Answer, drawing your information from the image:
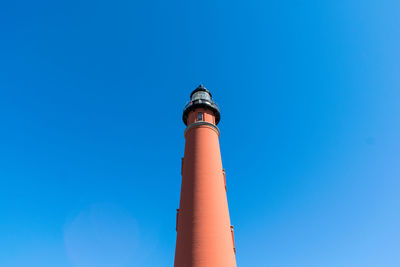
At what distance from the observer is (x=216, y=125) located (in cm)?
2194

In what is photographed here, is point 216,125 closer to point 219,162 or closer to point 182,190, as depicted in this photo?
point 219,162

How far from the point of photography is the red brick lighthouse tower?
1399 cm

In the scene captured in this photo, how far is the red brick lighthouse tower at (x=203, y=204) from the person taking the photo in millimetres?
13992

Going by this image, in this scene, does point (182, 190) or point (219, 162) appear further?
point (219, 162)

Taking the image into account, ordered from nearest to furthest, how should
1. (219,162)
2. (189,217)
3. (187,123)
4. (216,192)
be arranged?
(189,217) → (216,192) → (219,162) → (187,123)

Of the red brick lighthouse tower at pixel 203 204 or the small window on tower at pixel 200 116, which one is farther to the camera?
the small window on tower at pixel 200 116

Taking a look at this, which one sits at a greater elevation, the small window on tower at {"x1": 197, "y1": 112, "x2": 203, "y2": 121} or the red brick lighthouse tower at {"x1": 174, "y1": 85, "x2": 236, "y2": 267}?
the small window on tower at {"x1": 197, "y1": 112, "x2": 203, "y2": 121}

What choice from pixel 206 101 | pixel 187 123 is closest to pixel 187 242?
pixel 187 123

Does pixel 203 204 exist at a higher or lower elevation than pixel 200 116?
lower

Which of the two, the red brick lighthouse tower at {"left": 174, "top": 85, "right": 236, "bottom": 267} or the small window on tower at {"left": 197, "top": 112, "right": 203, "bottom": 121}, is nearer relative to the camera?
the red brick lighthouse tower at {"left": 174, "top": 85, "right": 236, "bottom": 267}

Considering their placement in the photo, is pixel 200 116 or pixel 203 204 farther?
pixel 200 116

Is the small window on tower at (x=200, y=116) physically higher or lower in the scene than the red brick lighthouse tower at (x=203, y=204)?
higher

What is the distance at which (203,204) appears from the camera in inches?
610

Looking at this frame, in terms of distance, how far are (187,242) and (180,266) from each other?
1266mm
